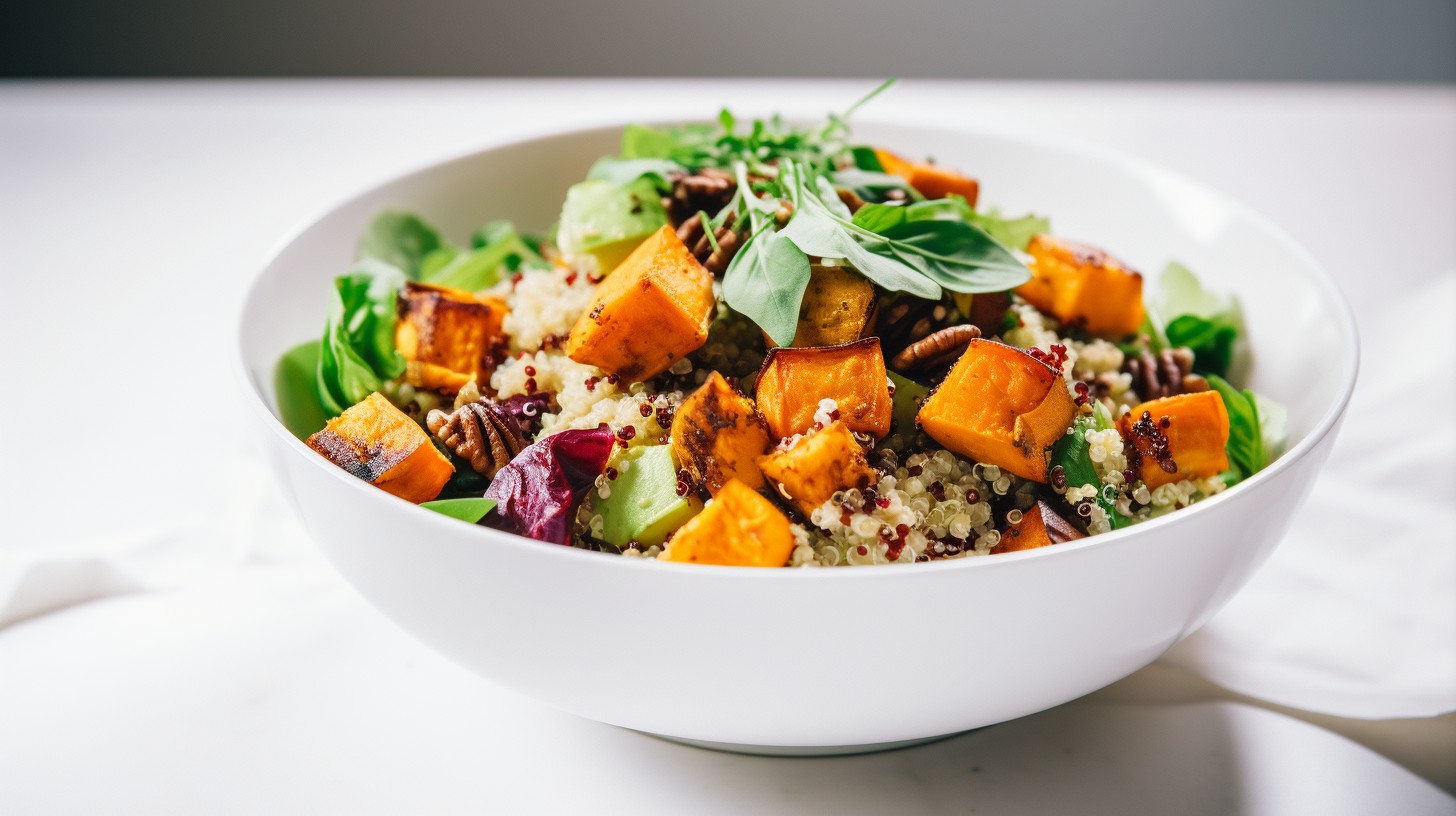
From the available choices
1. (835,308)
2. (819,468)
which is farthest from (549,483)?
(835,308)

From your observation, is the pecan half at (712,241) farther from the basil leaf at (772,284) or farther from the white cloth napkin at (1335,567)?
the white cloth napkin at (1335,567)

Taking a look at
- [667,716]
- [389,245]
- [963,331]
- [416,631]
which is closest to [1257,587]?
[963,331]

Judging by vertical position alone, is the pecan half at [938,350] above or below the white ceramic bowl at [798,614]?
above

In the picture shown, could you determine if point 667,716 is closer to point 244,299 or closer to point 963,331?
point 963,331

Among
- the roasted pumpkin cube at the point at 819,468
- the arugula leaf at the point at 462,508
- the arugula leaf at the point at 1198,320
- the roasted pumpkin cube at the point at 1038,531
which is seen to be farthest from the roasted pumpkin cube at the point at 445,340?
the arugula leaf at the point at 1198,320

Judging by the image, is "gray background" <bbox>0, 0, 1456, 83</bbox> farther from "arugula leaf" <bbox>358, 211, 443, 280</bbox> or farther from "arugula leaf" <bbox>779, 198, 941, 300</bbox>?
"arugula leaf" <bbox>779, 198, 941, 300</bbox>
